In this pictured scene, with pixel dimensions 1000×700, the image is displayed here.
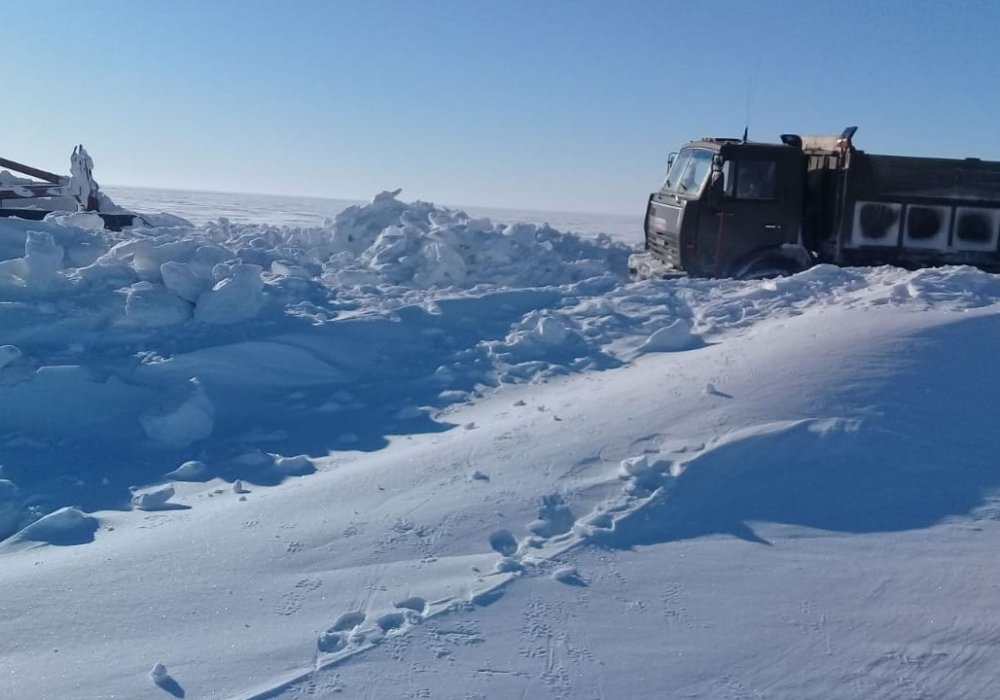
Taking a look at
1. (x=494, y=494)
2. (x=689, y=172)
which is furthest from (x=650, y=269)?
(x=494, y=494)

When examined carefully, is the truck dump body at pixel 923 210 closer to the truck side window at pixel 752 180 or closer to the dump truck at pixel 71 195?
the truck side window at pixel 752 180

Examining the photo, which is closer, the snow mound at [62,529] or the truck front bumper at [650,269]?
the snow mound at [62,529]

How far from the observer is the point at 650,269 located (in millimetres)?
11531

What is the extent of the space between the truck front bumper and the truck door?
477 millimetres

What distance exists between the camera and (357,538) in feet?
14.2

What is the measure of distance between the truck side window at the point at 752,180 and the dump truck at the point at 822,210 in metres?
0.01

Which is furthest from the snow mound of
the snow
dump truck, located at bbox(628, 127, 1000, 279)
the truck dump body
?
the truck dump body

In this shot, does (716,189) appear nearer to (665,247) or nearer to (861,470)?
(665,247)

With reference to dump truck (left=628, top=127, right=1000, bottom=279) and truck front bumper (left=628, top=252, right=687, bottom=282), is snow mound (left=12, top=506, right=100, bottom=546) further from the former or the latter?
dump truck (left=628, top=127, right=1000, bottom=279)

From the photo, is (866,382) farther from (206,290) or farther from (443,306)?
(206,290)

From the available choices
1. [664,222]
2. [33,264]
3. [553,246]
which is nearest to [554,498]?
[33,264]

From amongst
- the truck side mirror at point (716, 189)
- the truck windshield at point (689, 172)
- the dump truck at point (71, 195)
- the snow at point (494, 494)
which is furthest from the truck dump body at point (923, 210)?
the dump truck at point (71, 195)

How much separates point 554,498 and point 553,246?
1177 cm

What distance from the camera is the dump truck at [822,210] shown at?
10398 millimetres
